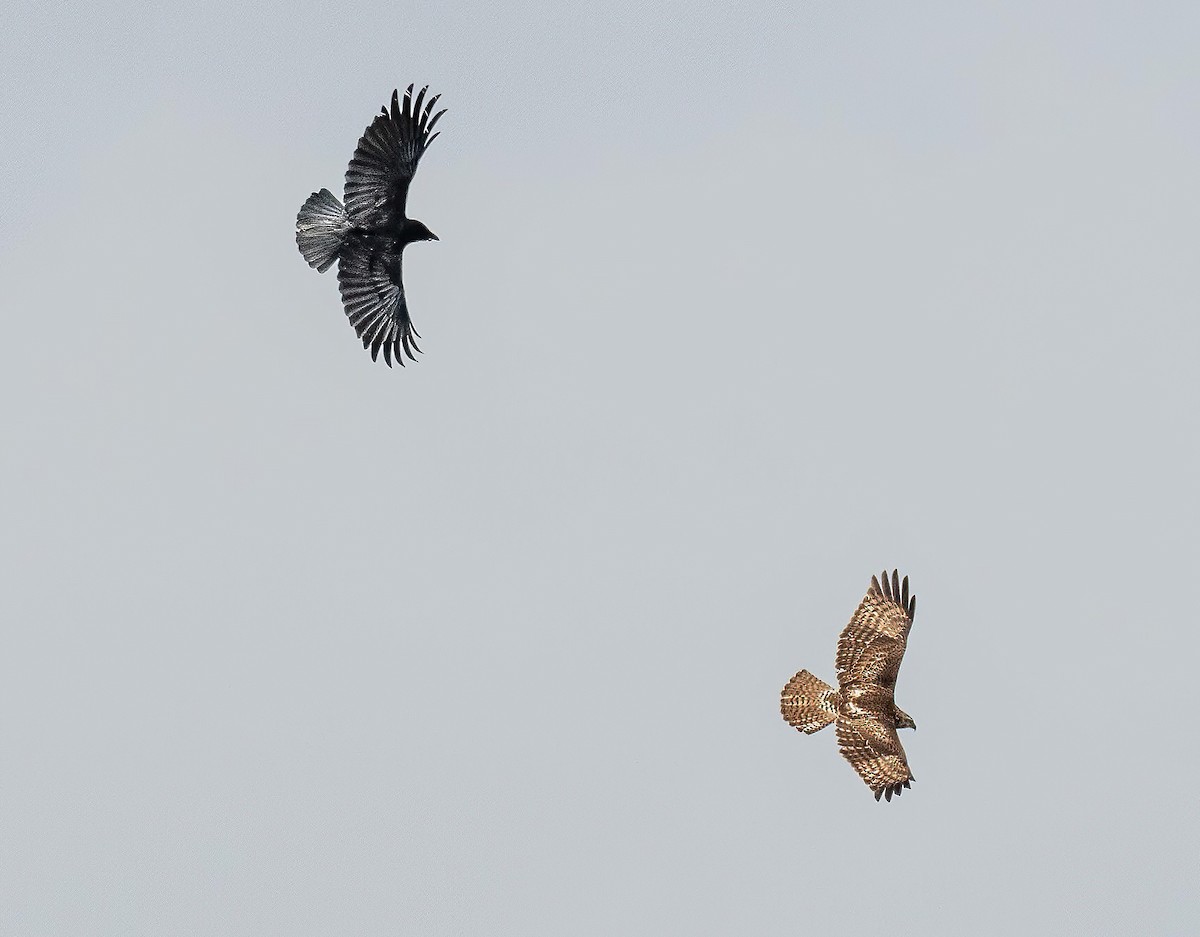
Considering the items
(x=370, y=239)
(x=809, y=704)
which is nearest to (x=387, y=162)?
(x=370, y=239)

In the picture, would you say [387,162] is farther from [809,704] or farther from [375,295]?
[809,704]

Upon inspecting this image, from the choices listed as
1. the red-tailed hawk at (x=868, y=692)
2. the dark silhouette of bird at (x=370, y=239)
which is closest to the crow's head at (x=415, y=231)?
the dark silhouette of bird at (x=370, y=239)

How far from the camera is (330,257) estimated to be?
44.3 m

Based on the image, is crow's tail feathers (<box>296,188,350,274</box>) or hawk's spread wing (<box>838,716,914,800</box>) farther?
crow's tail feathers (<box>296,188,350,274</box>)

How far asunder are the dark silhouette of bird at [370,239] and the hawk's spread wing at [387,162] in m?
0.02

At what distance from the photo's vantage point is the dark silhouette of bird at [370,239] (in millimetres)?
43094

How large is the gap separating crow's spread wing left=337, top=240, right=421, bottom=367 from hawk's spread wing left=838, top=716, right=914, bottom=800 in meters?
9.68

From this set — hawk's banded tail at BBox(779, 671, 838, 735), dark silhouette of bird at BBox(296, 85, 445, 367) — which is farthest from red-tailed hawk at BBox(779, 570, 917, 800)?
dark silhouette of bird at BBox(296, 85, 445, 367)

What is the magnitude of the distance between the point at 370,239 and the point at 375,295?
3.16 ft

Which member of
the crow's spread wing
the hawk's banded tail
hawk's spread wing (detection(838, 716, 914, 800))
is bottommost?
hawk's spread wing (detection(838, 716, 914, 800))

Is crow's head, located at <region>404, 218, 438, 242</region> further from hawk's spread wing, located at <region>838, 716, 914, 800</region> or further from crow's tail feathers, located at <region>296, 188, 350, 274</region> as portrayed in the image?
hawk's spread wing, located at <region>838, 716, 914, 800</region>

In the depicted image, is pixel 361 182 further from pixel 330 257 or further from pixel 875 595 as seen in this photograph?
pixel 875 595

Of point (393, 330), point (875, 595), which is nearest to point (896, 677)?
point (875, 595)

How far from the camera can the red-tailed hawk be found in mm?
43781
